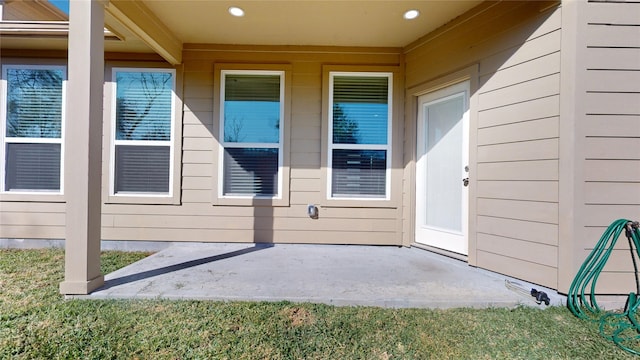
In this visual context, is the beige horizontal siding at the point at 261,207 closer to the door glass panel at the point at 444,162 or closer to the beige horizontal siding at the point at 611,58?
the door glass panel at the point at 444,162

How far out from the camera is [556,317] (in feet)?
7.23

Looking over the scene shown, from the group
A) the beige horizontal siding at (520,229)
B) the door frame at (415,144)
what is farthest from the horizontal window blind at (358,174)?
the beige horizontal siding at (520,229)

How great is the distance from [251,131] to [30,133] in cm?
291

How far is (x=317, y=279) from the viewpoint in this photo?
2.74m

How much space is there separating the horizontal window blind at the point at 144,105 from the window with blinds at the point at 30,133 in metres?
0.83

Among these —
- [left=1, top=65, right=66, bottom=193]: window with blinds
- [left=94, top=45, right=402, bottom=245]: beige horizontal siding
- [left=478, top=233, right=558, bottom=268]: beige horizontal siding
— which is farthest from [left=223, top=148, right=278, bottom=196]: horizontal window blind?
[left=478, top=233, right=558, bottom=268]: beige horizontal siding

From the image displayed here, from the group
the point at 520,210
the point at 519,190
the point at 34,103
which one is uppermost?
the point at 34,103

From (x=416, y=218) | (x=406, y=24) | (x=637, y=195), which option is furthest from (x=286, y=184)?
(x=637, y=195)

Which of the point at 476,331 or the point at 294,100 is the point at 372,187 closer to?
the point at 294,100

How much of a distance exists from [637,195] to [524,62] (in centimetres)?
139

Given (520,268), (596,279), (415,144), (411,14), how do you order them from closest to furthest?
(596,279)
(520,268)
(411,14)
(415,144)

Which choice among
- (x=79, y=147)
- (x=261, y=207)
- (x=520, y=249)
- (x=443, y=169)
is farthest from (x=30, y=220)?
(x=520, y=249)

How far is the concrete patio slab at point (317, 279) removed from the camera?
2357 millimetres

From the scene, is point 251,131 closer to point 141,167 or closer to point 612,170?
point 141,167
